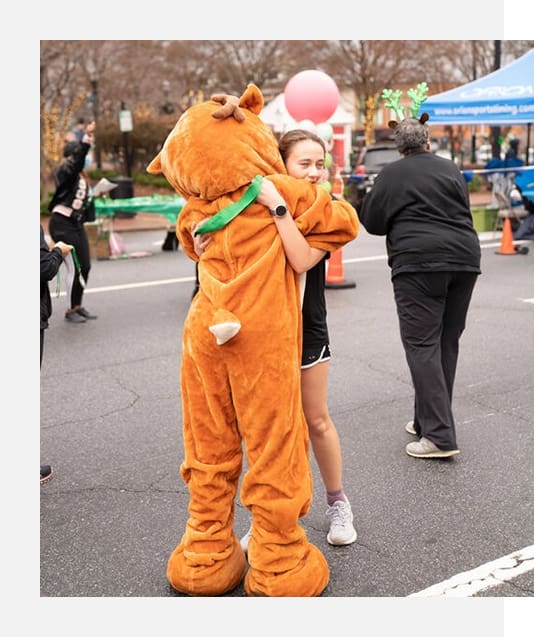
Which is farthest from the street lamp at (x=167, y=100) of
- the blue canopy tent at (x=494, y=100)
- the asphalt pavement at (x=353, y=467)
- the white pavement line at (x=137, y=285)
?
the asphalt pavement at (x=353, y=467)

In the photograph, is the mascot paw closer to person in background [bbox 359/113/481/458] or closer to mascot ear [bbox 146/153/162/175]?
mascot ear [bbox 146/153/162/175]

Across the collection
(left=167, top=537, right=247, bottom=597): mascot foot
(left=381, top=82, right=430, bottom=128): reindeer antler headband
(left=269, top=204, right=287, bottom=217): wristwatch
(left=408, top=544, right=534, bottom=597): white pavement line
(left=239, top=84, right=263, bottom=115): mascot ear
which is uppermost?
(left=381, top=82, right=430, bottom=128): reindeer antler headband

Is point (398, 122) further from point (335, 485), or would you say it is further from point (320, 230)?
point (335, 485)

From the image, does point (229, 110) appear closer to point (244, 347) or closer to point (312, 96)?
point (244, 347)

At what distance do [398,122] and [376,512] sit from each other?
6.89ft

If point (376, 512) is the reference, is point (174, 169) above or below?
above

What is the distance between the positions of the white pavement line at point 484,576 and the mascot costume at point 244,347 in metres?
0.47

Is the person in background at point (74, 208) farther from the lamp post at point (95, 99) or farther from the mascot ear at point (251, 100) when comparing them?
the lamp post at point (95, 99)

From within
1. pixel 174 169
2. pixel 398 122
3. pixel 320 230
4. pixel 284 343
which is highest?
pixel 398 122

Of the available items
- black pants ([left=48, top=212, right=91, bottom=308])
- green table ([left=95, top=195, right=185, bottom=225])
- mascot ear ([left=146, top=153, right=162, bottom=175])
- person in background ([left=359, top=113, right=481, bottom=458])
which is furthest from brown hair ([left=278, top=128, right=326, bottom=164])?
green table ([left=95, top=195, right=185, bottom=225])

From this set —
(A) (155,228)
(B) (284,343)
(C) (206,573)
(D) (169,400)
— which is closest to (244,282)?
(B) (284,343)

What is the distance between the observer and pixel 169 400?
17.9 ft

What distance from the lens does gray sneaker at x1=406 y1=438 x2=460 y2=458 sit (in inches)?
167

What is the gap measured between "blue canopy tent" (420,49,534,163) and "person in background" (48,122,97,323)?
5442mm
